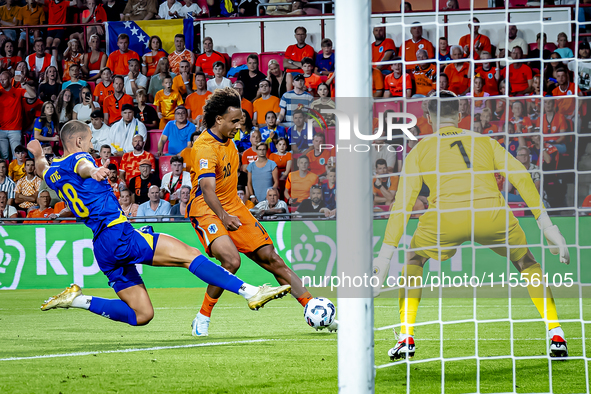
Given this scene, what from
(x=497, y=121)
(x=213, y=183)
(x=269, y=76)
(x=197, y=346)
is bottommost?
(x=197, y=346)

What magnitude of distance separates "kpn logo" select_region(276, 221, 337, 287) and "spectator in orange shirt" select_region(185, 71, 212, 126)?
3.25 meters

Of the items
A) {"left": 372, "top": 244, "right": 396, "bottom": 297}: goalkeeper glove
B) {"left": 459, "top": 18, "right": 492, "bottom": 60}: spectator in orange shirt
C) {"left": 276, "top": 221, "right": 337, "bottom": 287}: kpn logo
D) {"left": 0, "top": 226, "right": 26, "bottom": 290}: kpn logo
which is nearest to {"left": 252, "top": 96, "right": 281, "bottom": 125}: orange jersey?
{"left": 276, "top": 221, "right": 337, "bottom": 287}: kpn logo

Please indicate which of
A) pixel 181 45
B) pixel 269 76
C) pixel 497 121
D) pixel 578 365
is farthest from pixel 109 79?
pixel 578 365

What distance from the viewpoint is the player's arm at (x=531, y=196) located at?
4188mm

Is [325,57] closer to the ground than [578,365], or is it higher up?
higher up

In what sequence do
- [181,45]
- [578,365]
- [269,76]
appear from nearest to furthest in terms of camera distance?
[578,365] → [269,76] → [181,45]

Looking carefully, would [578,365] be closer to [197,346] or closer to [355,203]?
[355,203]

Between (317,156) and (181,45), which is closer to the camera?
(317,156)

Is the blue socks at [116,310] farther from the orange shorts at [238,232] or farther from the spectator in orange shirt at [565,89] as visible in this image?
the spectator in orange shirt at [565,89]

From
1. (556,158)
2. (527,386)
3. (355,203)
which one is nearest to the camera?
(355,203)

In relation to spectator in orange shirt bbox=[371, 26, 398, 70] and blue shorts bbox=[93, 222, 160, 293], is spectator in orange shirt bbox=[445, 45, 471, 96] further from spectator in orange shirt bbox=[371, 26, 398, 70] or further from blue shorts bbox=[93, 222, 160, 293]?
blue shorts bbox=[93, 222, 160, 293]

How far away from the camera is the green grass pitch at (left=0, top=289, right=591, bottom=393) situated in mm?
3812

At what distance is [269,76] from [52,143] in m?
4.13

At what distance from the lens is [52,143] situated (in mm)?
11578
